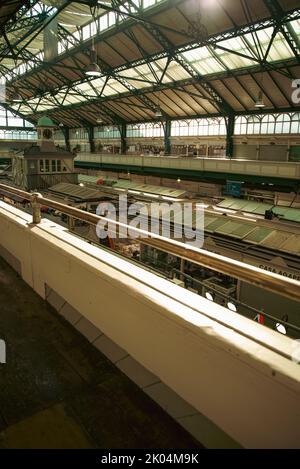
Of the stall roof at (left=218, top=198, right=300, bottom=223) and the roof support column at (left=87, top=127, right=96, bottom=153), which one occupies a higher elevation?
the roof support column at (left=87, top=127, right=96, bottom=153)

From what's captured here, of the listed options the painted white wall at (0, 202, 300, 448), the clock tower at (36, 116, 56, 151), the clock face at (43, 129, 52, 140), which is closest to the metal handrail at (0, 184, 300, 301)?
the painted white wall at (0, 202, 300, 448)

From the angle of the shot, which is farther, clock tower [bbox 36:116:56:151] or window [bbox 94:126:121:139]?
window [bbox 94:126:121:139]

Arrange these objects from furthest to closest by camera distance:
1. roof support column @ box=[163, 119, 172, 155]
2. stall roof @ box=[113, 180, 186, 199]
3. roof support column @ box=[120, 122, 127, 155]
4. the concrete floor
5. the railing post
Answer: roof support column @ box=[120, 122, 127, 155] < roof support column @ box=[163, 119, 172, 155] < stall roof @ box=[113, 180, 186, 199] < the railing post < the concrete floor

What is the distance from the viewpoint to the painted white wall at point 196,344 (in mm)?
1403

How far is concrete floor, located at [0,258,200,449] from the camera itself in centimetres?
170

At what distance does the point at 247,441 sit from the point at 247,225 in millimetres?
10063

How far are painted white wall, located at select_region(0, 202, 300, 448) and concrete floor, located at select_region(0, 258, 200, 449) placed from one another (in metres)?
0.20

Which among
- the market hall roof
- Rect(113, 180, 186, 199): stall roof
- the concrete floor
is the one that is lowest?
Rect(113, 180, 186, 199): stall roof

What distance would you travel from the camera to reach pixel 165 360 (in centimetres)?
192

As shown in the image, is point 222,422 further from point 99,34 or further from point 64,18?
point 64,18

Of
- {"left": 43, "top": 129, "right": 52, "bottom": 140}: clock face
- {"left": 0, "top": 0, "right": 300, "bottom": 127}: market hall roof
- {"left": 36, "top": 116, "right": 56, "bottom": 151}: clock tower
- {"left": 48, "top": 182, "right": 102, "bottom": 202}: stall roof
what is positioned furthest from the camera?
{"left": 43, "top": 129, "right": 52, "bottom": 140}: clock face

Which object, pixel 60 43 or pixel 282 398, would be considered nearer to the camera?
pixel 282 398

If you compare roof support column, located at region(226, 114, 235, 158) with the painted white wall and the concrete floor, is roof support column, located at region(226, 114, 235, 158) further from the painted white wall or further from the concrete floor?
the concrete floor

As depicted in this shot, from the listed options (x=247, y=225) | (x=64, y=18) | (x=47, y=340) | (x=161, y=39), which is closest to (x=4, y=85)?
(x=64, y=18)
